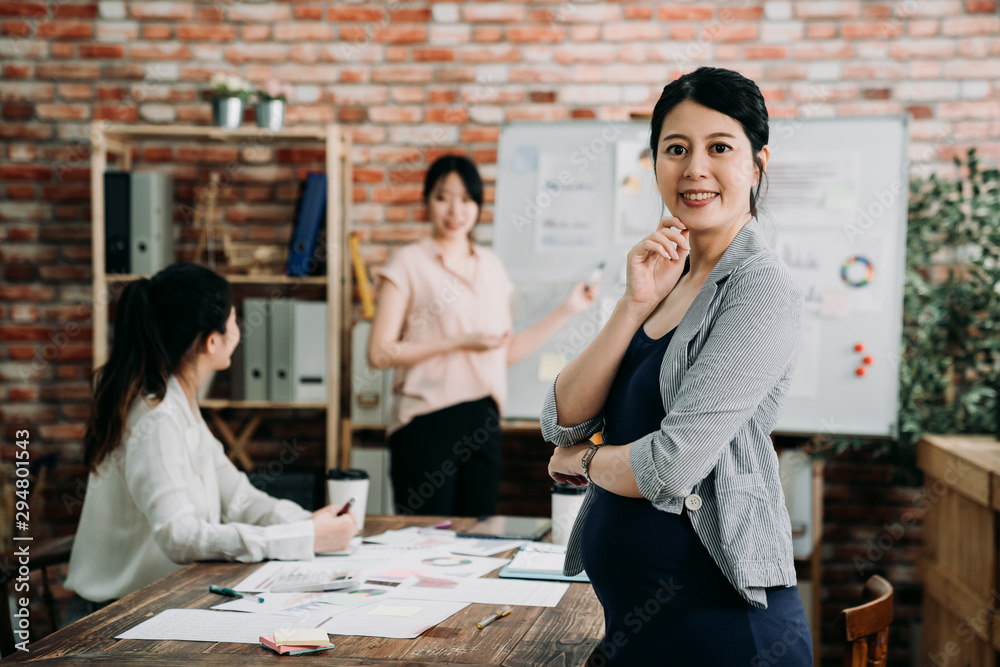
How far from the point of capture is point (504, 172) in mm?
3129

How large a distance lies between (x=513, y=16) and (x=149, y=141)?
5.08 feet

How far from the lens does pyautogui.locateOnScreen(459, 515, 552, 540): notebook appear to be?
179 cm

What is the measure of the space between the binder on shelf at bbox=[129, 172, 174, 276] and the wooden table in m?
2.04

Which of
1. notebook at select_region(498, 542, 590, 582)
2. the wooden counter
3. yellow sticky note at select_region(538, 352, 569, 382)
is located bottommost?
the wooden counter

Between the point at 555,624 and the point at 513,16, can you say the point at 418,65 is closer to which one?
the point at 513,16

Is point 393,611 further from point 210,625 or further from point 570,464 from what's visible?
point 570,464

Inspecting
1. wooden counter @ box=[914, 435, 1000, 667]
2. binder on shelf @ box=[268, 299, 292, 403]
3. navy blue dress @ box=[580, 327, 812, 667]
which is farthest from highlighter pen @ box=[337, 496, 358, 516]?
wooden counter @ box=[914, 435, 1000, 667]

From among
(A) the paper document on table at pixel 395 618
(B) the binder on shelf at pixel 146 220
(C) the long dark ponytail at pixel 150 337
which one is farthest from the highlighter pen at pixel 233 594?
(B) the binder on shelf at pixel 146 220

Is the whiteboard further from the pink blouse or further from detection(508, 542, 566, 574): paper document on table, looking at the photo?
detection(508, 542, 566, 574): paper document on table

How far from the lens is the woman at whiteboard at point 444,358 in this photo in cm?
→ 251

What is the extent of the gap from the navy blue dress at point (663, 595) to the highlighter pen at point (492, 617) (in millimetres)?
191

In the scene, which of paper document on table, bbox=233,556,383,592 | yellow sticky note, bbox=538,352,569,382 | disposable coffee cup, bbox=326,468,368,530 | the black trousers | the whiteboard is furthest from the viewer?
yellow sticky note, bbox=538,352,569,382

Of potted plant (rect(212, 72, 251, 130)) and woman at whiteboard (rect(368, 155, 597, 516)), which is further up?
potted plant (rect(212, 72, 251, 130))

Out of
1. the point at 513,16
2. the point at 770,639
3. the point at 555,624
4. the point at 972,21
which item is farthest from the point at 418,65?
the point at 770,639
